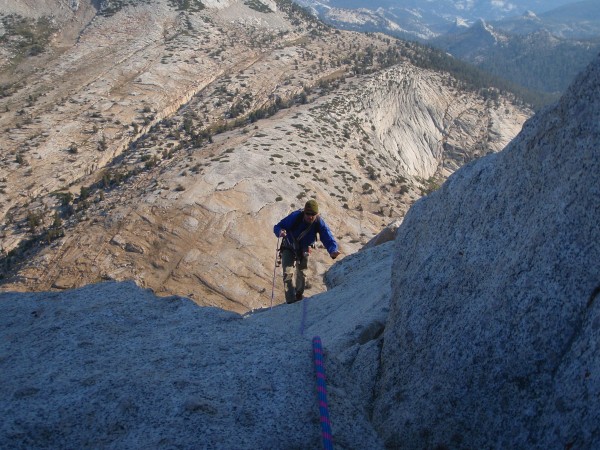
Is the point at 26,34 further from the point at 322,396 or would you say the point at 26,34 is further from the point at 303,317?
the point at 322,396

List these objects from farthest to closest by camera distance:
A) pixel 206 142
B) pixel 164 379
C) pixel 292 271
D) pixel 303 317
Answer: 1. pixel 206 142
2. pixel 292 271
3. pixel 303 317
4. pixel 164 379

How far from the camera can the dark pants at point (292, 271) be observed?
1066cm

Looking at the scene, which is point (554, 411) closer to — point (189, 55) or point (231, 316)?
point (231, 316)

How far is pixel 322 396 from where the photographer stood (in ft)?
14.1

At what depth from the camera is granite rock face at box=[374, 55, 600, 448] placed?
3.57 m

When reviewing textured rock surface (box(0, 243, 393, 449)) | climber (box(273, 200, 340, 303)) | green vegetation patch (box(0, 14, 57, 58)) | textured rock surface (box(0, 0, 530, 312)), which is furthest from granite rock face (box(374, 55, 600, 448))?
green vegetation patch (box(0, 14, 57, 58))

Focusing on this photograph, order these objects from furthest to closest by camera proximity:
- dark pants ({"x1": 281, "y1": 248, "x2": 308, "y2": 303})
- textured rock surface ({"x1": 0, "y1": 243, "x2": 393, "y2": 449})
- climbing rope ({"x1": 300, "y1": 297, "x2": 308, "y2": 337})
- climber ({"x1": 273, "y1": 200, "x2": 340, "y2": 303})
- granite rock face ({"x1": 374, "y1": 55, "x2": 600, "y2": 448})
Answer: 1. dark pants ({"x1": 281, "y1": 248, "x2": 308, "y2": 303})
2. climber ({"x1": 273, "y1": 200, "x2": 340, "y2": 303})
3. climbing rope ({"x1": 300, "y1": 297, "x2": 308, "y2": 337})
4. textured rock surface ({"x1": 0, "y1": 243, "x2": 393, "y2": 449})
5. granite rock face ({"x1": 374, "y1": 55, "x2": 600, "y2": 448})

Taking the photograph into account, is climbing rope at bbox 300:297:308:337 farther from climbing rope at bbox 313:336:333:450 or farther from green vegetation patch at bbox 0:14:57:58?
green vegetation patch at bbox 0:14:57:58

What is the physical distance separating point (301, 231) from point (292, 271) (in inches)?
47.3

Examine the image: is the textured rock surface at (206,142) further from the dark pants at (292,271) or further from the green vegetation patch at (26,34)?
the dark pants at (292,271)

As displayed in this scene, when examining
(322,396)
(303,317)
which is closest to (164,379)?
(322,396)

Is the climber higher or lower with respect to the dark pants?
higher

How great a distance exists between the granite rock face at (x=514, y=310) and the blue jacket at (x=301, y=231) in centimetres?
431

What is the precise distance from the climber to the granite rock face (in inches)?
168
